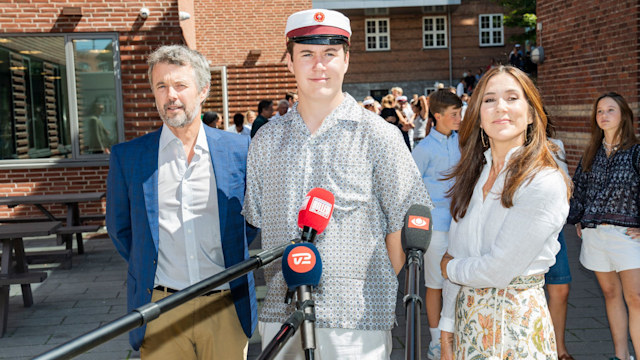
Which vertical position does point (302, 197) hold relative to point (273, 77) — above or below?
below

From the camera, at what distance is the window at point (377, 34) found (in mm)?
35188

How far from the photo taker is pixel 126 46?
10484 mm

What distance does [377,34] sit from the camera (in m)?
35.3

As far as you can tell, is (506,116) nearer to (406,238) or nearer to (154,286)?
(406,238)

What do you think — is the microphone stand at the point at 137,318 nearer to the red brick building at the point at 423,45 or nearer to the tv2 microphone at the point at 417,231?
the tv2 microphone at the point at 417,231

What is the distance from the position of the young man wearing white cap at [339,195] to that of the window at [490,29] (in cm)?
3505

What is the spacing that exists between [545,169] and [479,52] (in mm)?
34609

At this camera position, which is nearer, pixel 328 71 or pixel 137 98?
pixel 328 71

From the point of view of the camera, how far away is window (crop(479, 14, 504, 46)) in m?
35.5

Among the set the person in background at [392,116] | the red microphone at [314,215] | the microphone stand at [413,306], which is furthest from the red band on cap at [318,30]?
the person in background at [392,116]

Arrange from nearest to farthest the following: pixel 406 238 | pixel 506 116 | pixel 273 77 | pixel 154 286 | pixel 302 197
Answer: pixel 406 238 → pixel 302 197 → pixel 506 116 → pixel 154 286 → pixel 273 77

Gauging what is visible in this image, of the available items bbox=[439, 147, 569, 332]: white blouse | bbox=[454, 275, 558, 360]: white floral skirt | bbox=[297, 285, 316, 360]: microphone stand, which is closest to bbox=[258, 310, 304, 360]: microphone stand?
bbox=[297, 285, 316, 360]: microphone stand

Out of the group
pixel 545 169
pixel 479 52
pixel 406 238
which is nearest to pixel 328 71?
pixel 406 238

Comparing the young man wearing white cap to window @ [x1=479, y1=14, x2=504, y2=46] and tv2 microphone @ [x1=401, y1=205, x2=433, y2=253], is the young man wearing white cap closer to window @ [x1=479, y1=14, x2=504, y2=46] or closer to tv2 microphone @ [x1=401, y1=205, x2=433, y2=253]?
tv2 microphone @ [x1=401, y1=205, x2=433, y2=253]
